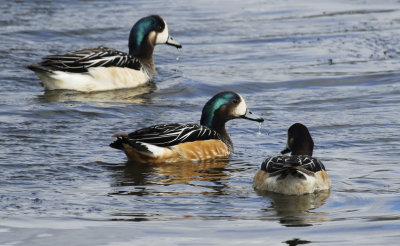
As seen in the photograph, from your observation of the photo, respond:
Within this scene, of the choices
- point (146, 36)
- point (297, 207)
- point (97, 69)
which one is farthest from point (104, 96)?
point (297, 207)

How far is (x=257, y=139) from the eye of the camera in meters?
12.7

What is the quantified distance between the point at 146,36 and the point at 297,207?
29.4 feet


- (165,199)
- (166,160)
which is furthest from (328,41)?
(165,199)

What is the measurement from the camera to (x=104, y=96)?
15.9m

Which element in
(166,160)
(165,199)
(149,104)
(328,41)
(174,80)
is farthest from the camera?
(328,41)

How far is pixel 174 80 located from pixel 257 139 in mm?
4574

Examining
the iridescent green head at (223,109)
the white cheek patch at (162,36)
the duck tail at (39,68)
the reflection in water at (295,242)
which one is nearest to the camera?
the reflection in water at (295,242)

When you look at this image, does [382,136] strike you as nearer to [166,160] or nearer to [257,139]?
[257,139]

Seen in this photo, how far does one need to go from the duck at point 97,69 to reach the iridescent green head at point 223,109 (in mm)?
4126

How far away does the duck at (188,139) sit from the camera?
37.5 feet

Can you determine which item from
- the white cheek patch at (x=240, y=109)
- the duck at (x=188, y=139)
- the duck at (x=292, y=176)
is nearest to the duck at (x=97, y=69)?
the duck at (x=188, y=139)

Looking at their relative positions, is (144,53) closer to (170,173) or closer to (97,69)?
(97,69)

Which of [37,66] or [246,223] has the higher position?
[37,66]

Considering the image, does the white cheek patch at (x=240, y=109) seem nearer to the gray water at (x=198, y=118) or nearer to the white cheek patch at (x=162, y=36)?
the gray water at (x=198, y=118)
